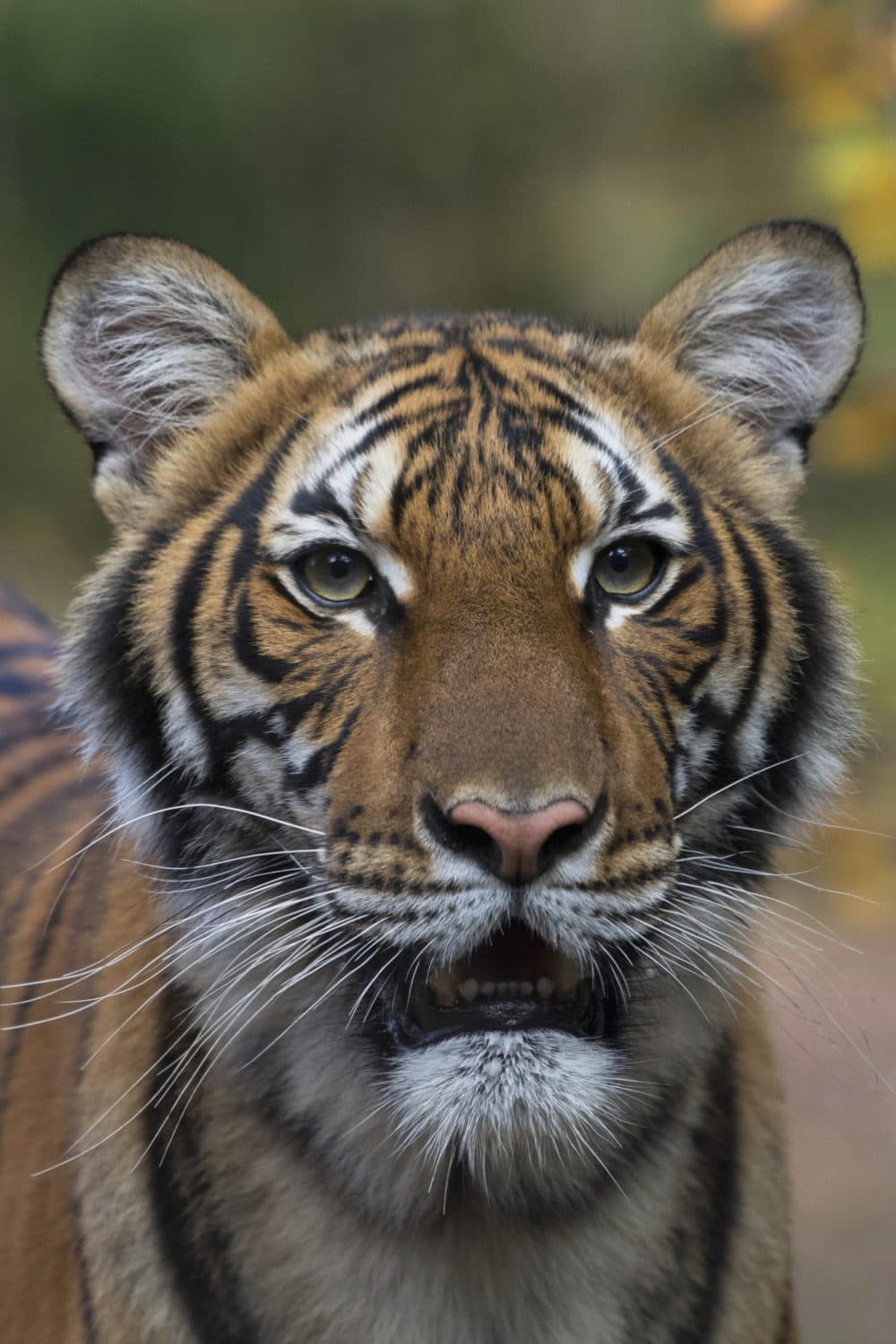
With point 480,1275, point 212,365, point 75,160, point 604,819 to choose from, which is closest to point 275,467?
point 212,365

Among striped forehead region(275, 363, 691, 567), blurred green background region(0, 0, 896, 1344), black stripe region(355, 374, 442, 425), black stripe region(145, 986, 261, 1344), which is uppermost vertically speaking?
blurred green background region(0, 0, 896, 1344)

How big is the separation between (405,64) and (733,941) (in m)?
8.46

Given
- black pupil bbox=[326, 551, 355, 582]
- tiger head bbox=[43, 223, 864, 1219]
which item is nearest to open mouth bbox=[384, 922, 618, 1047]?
tiger head bbox=[43, 223, 864, 1219]

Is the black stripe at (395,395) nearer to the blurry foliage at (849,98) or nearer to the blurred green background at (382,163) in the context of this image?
the blurry foliage at (849,98)

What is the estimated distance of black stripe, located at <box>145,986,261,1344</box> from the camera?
2.06 metres

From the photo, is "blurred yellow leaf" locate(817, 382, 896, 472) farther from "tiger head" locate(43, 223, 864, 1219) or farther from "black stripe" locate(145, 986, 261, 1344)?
"black stripe" locate(145, 986, 261, 1344)

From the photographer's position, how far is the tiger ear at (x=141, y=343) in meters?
2.25

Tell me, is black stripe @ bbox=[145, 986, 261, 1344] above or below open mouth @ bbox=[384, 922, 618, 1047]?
below

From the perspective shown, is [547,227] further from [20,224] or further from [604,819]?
[604,819]

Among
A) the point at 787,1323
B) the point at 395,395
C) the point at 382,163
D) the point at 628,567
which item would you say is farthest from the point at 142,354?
the point at 382,163

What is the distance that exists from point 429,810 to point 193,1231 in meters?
0.72

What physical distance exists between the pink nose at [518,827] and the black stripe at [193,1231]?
2.13 feet

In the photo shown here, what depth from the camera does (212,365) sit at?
2354 millimetres

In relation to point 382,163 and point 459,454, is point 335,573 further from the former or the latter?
point 382,163
